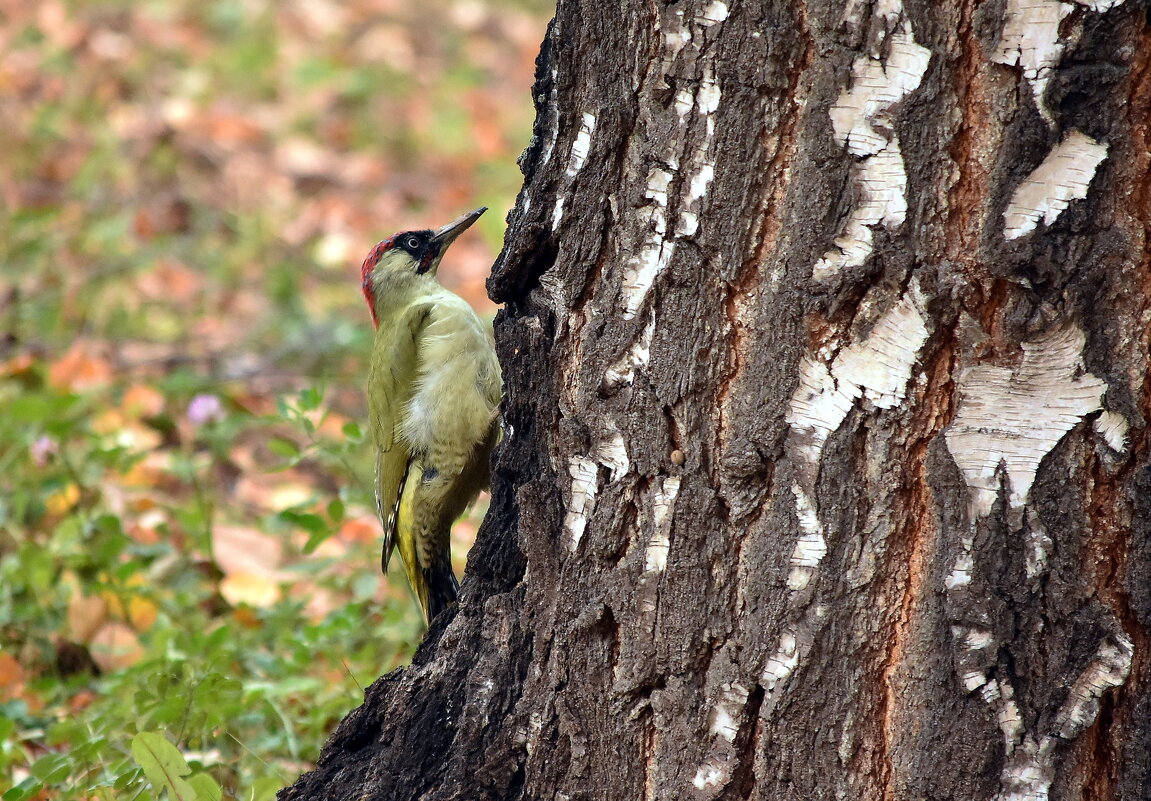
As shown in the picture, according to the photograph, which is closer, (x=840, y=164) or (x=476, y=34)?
(x=840, y=164)

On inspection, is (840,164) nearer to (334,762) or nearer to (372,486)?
(334,762)

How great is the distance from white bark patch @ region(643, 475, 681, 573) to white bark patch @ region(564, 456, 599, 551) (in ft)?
0.38

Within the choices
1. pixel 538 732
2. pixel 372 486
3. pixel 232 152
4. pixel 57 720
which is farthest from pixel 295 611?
pixel 232 152

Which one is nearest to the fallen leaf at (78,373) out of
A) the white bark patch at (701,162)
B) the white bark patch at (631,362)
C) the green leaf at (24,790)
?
the green leaf at (24,790)

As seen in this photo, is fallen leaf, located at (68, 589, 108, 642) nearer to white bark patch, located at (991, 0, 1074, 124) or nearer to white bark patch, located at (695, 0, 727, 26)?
white bark patch, located at (695, 0, 727, 26)

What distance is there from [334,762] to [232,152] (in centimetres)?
577

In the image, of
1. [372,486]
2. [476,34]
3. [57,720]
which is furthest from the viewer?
[476,34]

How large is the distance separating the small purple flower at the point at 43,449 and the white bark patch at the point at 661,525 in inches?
100

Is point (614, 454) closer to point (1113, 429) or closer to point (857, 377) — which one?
point (857, 377)

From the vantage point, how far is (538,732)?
6.47 ft

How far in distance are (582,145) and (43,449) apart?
8.58 ft

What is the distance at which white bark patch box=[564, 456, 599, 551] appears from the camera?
191 centimetres

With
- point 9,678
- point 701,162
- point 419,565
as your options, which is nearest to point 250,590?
point 419,565

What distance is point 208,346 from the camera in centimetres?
549
